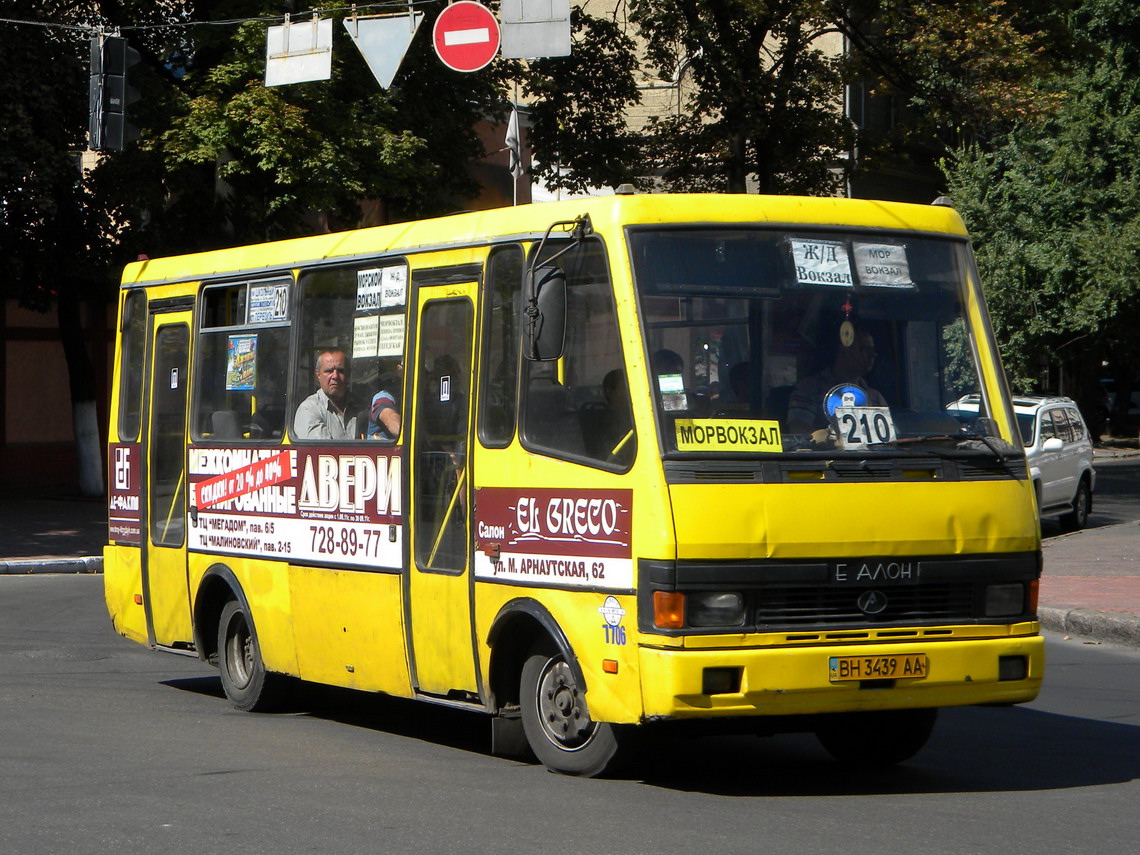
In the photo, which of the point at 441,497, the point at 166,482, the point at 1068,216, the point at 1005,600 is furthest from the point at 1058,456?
the point at 1068,216

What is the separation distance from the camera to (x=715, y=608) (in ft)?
24.0

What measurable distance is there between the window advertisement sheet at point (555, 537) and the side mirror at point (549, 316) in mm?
632

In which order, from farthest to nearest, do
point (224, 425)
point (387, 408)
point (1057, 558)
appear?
point (1057, 558), point (224, 425), point (387, 408)

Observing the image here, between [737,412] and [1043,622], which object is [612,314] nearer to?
[737,412]

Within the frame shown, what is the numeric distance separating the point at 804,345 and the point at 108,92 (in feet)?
39.0

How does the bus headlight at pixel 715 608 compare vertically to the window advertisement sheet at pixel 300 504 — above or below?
below

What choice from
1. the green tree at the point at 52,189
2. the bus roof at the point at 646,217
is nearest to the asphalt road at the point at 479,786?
the bus roof at the point at 646,217

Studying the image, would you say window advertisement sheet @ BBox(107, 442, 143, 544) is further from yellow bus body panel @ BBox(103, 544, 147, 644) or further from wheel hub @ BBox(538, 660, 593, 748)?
wheel hub @ BBox(538, 660, 593, 748)

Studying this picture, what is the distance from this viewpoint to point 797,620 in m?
7.45

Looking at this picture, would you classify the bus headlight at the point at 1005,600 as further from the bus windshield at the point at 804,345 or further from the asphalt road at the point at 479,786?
the asphalt road at the point at 479,786

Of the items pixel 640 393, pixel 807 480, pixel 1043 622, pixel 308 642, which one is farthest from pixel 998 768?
pixel 1043 622

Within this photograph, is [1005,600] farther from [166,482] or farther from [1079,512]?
[1079,512]

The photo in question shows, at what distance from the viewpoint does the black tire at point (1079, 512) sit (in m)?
24.4

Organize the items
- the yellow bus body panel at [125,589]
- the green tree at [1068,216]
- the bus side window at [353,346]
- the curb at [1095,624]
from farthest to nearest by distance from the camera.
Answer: the green tree at [1068,216] → the curb at [1095,624] → the yellow bus body panel at [125,589] → the bus side window at [353,346]
